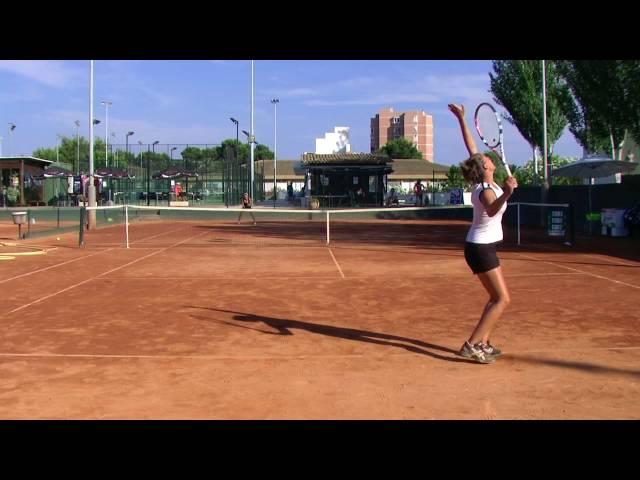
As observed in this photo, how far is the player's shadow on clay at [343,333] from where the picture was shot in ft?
22.7

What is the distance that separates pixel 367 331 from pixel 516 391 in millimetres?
2689

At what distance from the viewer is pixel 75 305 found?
9.59 meters

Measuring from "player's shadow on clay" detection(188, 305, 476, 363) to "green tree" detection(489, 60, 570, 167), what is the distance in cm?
2989

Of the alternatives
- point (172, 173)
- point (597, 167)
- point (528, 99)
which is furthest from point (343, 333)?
point (172, 173)

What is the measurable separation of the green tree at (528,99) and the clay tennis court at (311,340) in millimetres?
23152

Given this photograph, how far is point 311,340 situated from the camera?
24.3ft

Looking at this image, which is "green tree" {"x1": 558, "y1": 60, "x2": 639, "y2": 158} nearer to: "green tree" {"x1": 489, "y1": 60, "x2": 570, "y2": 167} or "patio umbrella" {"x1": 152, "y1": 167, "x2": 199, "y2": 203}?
"green tree" {"x1": 489, "y1": 60, "x2": 570, "y2": 167}

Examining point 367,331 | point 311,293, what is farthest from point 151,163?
point 367,331

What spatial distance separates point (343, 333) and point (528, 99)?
32.1 metres

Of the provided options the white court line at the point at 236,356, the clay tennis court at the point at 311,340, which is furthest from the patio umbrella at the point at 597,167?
the white court line at the point at 236,356

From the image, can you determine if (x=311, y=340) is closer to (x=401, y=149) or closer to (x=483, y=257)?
(x=483, y=257)
